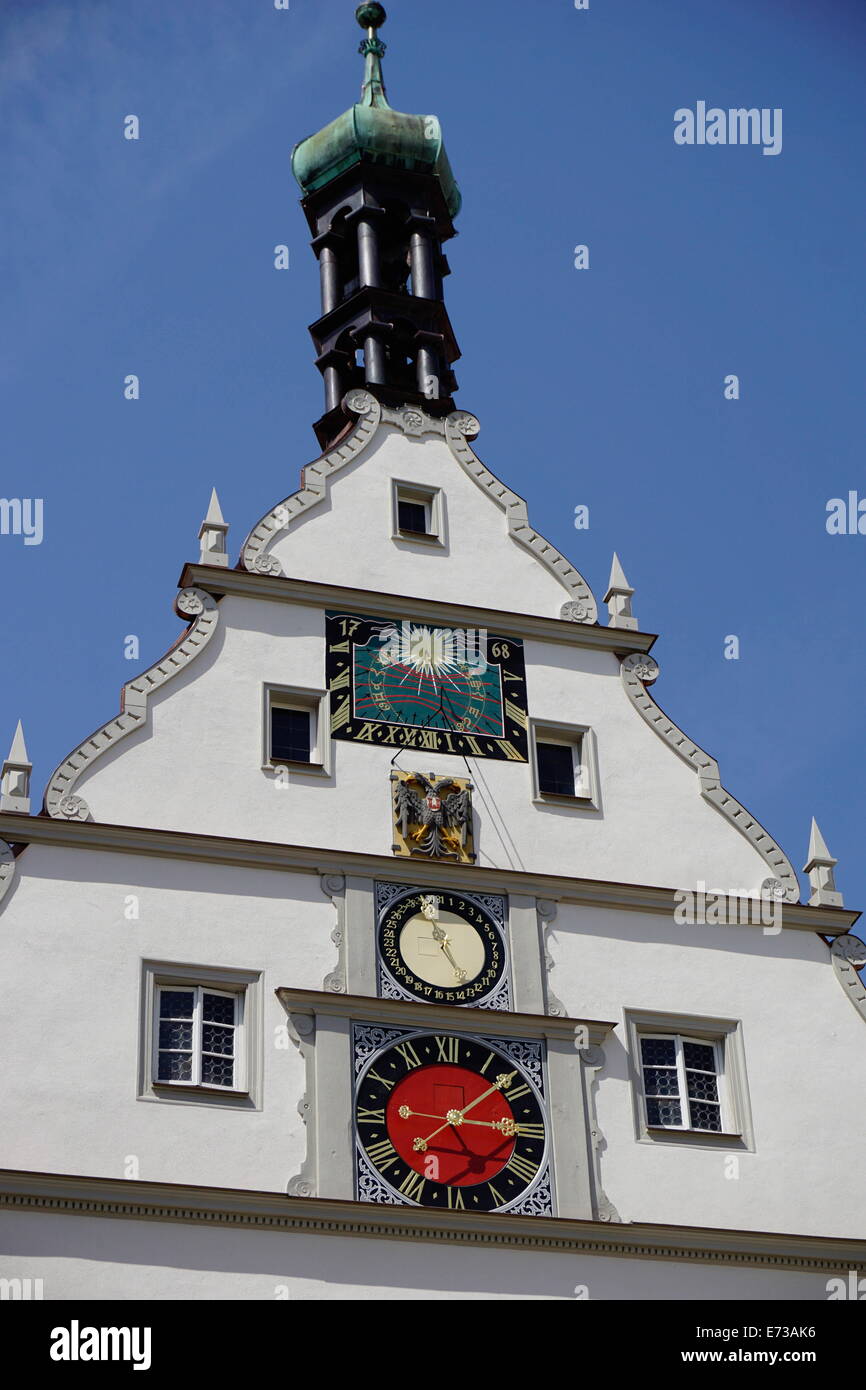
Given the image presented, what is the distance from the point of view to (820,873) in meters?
21.6

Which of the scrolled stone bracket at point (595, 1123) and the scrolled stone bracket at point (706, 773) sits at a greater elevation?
the scrolled stone bracket at point (706, 773)

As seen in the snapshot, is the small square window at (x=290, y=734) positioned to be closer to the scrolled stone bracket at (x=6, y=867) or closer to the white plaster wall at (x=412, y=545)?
the white plaster wall at (x=412, y=545)

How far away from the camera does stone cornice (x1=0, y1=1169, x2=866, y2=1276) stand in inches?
688

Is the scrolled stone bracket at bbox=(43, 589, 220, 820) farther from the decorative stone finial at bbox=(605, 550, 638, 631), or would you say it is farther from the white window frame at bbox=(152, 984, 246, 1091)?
the decorative stone finial at bbox=(605, 550, 638, 631)

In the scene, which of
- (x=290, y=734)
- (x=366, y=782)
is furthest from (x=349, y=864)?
(x=290, y=734)

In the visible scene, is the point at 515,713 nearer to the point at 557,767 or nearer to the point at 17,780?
the point at 557,767

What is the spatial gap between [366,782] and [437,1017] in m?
2.23

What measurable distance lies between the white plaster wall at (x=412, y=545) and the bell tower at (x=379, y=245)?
5.71 ft

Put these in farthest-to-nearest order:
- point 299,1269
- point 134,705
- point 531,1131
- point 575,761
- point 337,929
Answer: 1. point 575,761
2. point 134,705
3. point 337,929
4. point 531,1131
5. point 299,1269

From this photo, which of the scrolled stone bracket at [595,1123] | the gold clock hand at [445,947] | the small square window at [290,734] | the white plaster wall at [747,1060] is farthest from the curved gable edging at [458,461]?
the scrolled stone bracket at [595,1123]

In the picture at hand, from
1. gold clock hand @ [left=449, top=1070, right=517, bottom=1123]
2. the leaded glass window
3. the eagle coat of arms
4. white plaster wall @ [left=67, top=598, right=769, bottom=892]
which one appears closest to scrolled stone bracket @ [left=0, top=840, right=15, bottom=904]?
white plaster wall @ [left=67, top=598, right=769, bottom=892]

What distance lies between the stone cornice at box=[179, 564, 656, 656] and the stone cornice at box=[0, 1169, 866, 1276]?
223 inches

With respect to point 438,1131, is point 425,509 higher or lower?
Answer: higher

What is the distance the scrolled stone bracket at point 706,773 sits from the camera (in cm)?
2141
